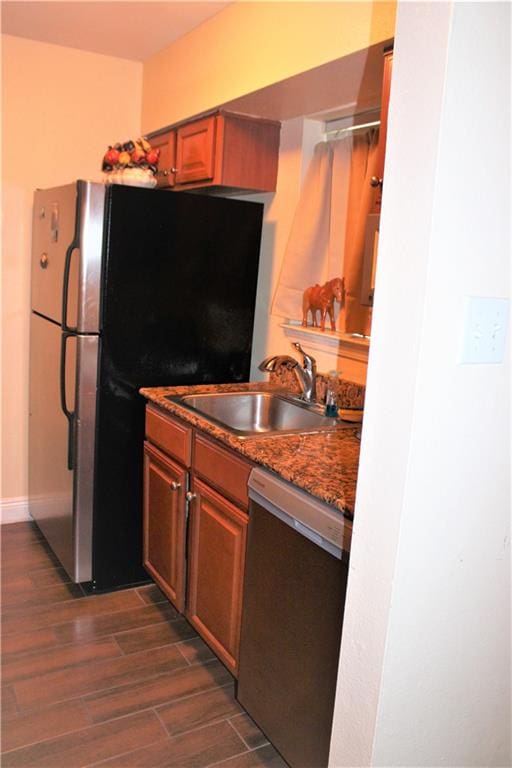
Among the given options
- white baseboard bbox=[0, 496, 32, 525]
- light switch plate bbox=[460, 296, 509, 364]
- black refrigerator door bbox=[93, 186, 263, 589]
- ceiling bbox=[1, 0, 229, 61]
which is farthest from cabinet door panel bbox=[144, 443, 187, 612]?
ceiling bbox=[1, 0, 229, 61]

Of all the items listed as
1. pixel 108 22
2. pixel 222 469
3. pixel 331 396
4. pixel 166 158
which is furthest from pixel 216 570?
pixel 108 22

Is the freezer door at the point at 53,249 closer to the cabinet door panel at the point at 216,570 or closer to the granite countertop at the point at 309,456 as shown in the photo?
the granite countertop at the point at 309,456

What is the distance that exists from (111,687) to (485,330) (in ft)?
5.79

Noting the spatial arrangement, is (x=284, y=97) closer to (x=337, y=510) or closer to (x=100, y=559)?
(x=337, y=510)

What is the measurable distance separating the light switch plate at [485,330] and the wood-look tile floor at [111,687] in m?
1.44

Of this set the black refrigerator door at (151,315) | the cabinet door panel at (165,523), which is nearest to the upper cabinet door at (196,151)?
the black refrigerator door at (151,315)

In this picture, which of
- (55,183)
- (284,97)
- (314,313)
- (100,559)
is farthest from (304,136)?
(100,559)

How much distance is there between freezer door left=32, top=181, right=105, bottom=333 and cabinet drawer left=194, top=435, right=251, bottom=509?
29.5 inches

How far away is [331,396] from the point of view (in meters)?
2.46

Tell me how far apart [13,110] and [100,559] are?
2.16 m

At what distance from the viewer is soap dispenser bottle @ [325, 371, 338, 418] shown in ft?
7.97

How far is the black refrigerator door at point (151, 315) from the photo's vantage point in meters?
2.57

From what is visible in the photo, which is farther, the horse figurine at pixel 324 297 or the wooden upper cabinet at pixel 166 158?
the wooden upper cabinet at pixel 166 158

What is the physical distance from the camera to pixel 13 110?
3.12 m
